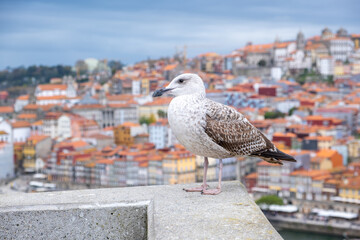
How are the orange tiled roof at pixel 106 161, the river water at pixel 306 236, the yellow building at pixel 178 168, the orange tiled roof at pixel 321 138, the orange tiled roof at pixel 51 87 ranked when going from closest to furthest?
1. the river water at pixel 306 236
2. the yellow building at pixel 178 168
3. the orange tiled roof at pixel 106 161
4. the orange tiled roof at pixel 321 138
5. the orange tiled roof at pixel 51 87

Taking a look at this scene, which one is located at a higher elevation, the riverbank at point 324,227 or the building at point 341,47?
the building at point 341,47

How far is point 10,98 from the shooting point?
94.1ft

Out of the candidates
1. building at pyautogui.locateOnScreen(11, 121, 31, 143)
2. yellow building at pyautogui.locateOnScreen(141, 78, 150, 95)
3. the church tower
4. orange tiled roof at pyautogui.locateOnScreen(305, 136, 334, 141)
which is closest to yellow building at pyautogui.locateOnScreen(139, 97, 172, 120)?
yellow building at pyautogui.locateOnScreen(141, 78, 150, 95)

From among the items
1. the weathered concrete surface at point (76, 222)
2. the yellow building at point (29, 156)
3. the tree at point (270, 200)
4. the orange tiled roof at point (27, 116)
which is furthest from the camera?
the orange tiled roof at point (27, 116)

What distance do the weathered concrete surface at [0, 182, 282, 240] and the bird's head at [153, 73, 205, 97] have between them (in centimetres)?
13

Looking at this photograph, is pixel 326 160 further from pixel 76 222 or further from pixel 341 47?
pixel 341 47

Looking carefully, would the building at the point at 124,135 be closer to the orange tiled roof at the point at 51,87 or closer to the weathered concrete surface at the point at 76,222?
the orange tiled roof at the point at 51,87

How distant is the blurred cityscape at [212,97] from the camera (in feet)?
47.9

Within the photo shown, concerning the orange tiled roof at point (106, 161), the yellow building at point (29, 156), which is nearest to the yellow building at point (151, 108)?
the yellow building at point (29, 156)

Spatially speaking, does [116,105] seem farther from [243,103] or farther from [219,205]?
[219,205]

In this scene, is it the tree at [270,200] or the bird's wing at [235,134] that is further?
the tree at [270,200]

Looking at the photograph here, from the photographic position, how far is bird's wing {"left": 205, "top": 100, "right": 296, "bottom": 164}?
880mm

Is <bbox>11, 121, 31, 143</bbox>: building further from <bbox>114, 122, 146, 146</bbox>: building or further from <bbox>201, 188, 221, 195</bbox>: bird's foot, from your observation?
<bbox>201, 188, 221, 195</bbox>: bird's foot

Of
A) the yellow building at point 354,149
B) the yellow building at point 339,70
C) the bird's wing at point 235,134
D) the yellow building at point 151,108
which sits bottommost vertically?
the yellow building at point 354,149
